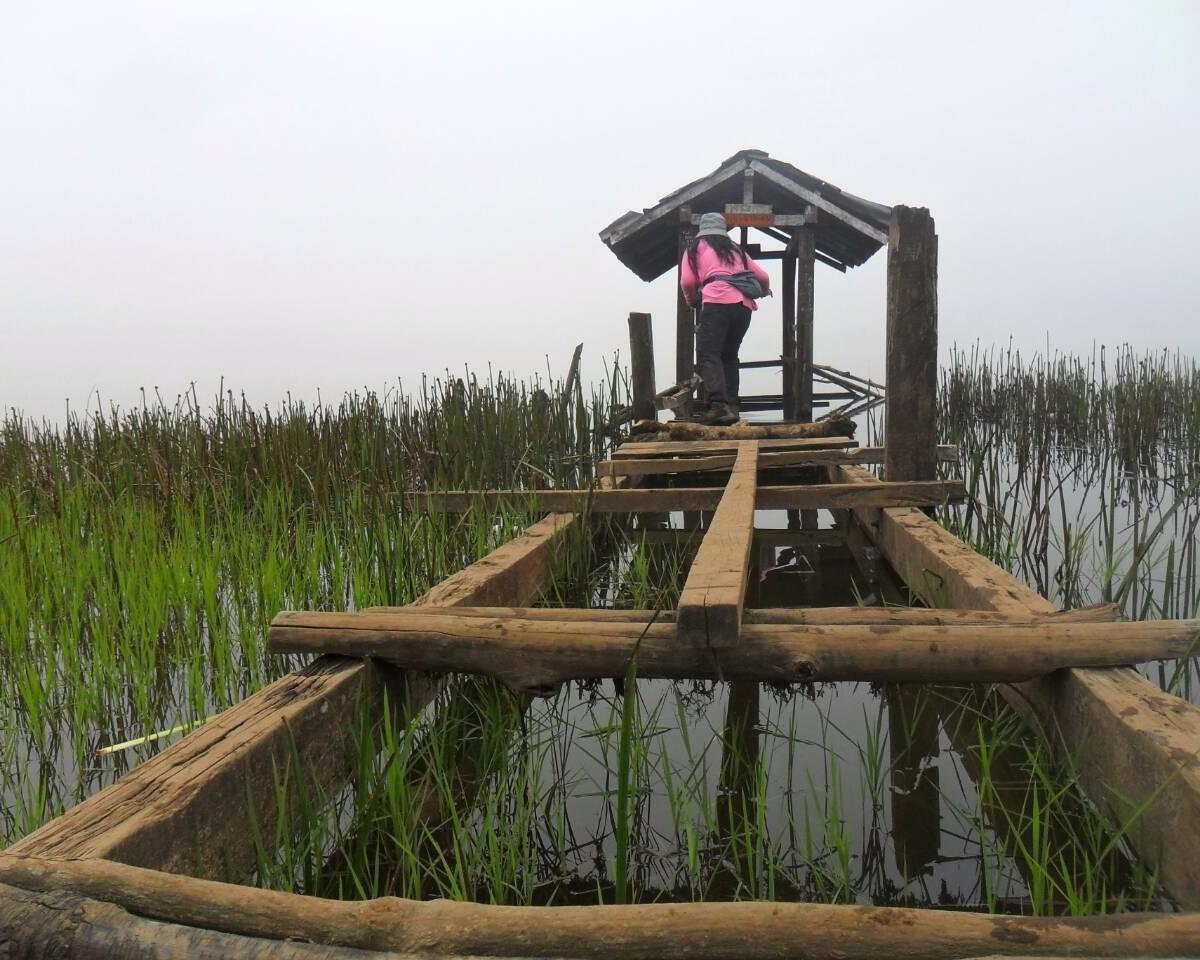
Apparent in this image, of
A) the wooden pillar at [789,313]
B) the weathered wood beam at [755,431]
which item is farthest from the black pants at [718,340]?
the wooden pillar at [789,313]

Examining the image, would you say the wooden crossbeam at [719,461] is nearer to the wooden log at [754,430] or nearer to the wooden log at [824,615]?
the wooden log at [754,430]

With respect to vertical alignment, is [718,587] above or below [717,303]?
below

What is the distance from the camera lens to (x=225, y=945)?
886 millimetres

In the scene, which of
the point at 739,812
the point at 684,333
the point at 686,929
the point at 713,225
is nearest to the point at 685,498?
the point at 739,812

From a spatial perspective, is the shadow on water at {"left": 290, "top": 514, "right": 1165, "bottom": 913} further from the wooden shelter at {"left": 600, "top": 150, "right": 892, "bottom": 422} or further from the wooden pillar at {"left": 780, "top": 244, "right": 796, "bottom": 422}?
the wooden pillar at {"left": 780, "top": 244, "right": 796, "bottom": 422}

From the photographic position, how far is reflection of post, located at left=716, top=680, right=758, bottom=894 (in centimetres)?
158

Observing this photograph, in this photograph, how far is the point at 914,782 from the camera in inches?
78.7

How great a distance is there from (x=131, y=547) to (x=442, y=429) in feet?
9.35

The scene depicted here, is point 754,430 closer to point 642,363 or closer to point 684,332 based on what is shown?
A: point 642,363

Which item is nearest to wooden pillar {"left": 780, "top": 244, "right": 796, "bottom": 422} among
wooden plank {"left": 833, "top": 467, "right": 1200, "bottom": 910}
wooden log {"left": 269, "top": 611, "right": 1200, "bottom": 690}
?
wooden plank {"left": 833, "top": 467, "right": 1200, "bottom": 910}

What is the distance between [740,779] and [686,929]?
44.4 inches

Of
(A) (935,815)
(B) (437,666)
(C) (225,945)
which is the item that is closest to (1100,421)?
(A) (935,815)

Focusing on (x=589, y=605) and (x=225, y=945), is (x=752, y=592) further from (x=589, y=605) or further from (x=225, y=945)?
(x=225, y=945)

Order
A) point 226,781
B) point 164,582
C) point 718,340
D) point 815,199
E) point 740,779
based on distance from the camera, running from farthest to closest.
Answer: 1. point 815,199
2. point 718,340
3. point 164,582
4. point 740,779
5. point 226,781
